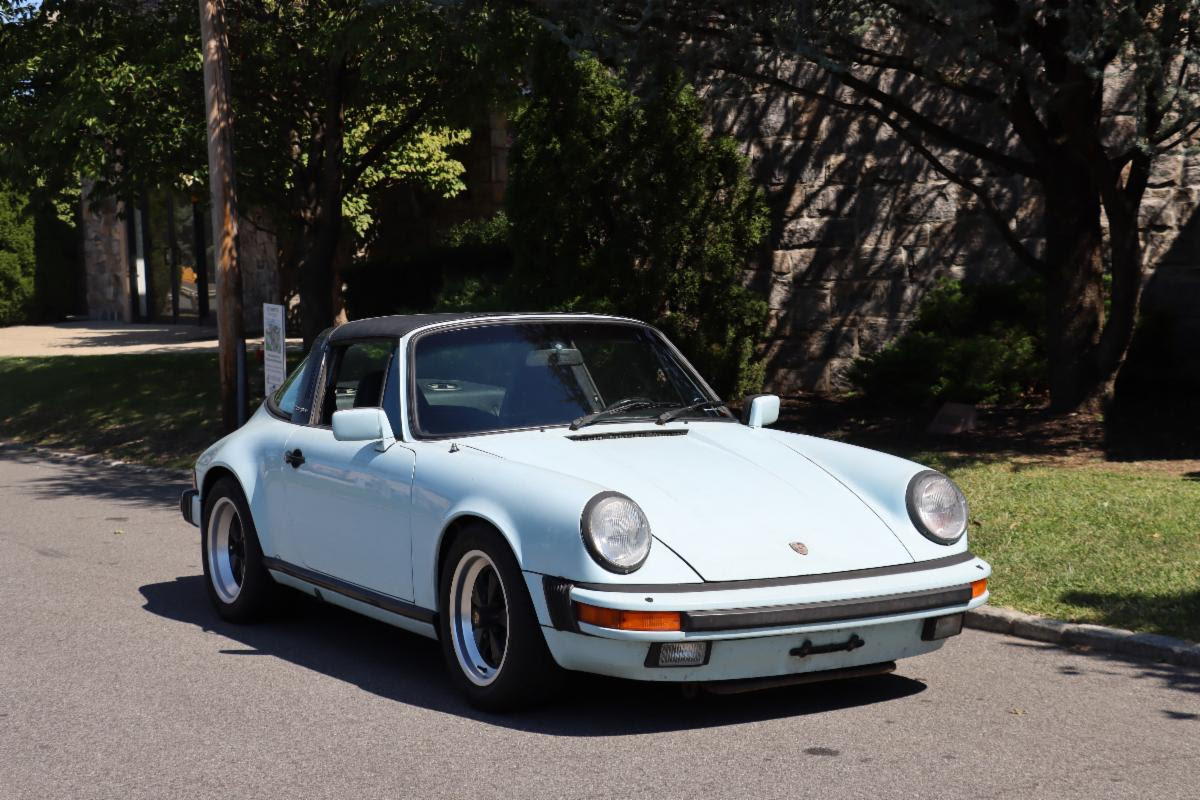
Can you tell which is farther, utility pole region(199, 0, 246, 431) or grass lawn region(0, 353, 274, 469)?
grass lawn region(0, 353, 274, 469)

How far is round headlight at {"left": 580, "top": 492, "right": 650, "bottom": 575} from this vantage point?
5.25m

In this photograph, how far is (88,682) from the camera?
636 cm

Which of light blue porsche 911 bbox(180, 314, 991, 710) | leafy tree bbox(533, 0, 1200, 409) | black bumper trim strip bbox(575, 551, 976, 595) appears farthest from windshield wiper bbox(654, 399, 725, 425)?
leafy tree bbox(533, 0, 1200, 409)

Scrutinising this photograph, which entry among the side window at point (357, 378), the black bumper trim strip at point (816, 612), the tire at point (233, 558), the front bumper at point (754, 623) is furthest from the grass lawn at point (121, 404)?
the black bumper trim strip at point (816, 612)

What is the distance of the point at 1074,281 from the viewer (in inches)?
493

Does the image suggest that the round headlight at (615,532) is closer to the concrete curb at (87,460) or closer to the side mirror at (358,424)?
the side mirror at (358,424)

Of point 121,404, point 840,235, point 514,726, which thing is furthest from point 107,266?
point 514,726

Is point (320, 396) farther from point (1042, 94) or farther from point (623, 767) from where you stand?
point (1042, 94)

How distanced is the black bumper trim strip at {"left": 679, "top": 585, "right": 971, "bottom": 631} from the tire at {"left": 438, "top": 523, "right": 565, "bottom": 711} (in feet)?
2.10

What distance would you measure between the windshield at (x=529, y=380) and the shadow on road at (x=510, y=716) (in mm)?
1091

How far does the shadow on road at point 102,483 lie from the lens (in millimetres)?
12773

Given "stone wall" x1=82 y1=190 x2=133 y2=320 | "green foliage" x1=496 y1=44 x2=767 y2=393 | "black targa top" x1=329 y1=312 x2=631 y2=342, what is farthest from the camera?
"stone wall" x1=82 y1=190 x2=133 y2=320

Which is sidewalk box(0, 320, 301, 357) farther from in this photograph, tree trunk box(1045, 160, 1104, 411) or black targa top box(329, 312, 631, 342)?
black targa top box(329, 312, 631, 342)

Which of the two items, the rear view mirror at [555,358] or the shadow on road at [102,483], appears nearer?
the rear view mirror at [555,358]
